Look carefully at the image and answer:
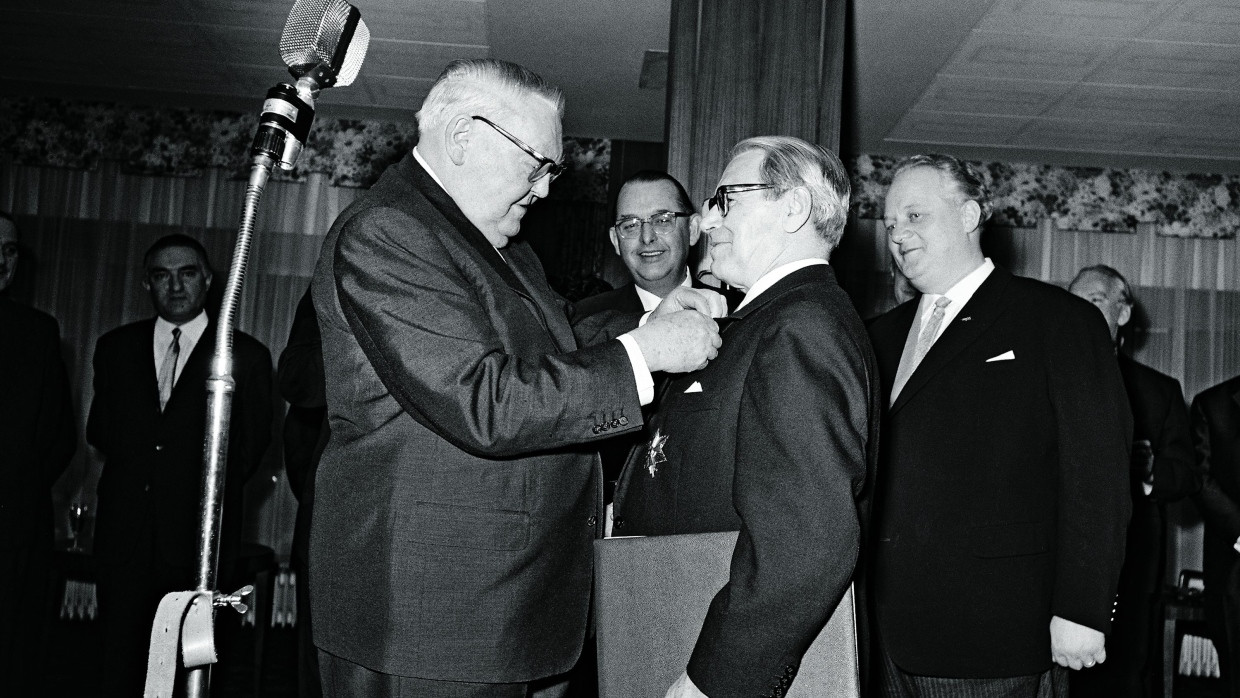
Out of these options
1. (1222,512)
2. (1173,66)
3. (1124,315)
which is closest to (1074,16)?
(1173,66)

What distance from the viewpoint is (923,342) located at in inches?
99.6

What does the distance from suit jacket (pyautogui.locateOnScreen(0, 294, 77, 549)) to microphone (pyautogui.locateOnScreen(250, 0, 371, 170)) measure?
282 cm

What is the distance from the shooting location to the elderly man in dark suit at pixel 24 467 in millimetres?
3662

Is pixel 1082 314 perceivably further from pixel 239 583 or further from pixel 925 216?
pixel 239 583

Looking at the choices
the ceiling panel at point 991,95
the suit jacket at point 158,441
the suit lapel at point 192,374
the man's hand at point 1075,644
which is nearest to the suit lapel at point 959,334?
the man's hand at point 1075,644

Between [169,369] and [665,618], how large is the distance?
324cm

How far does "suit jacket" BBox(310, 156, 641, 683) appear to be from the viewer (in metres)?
1.56

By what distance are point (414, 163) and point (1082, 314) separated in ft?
4.80

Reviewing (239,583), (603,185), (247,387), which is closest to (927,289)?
(247,387)

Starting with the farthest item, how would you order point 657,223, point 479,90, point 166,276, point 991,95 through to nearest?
point 991,95
point 166,276
point 657,223
point 479,90

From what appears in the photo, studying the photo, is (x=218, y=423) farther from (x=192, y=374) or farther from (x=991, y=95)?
(x=991, y=95)

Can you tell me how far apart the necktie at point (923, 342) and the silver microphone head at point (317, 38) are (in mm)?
1543

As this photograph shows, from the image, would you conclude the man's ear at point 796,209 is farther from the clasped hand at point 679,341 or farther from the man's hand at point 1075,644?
the man's hand at point 1075,644

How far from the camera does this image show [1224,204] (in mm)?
7551
